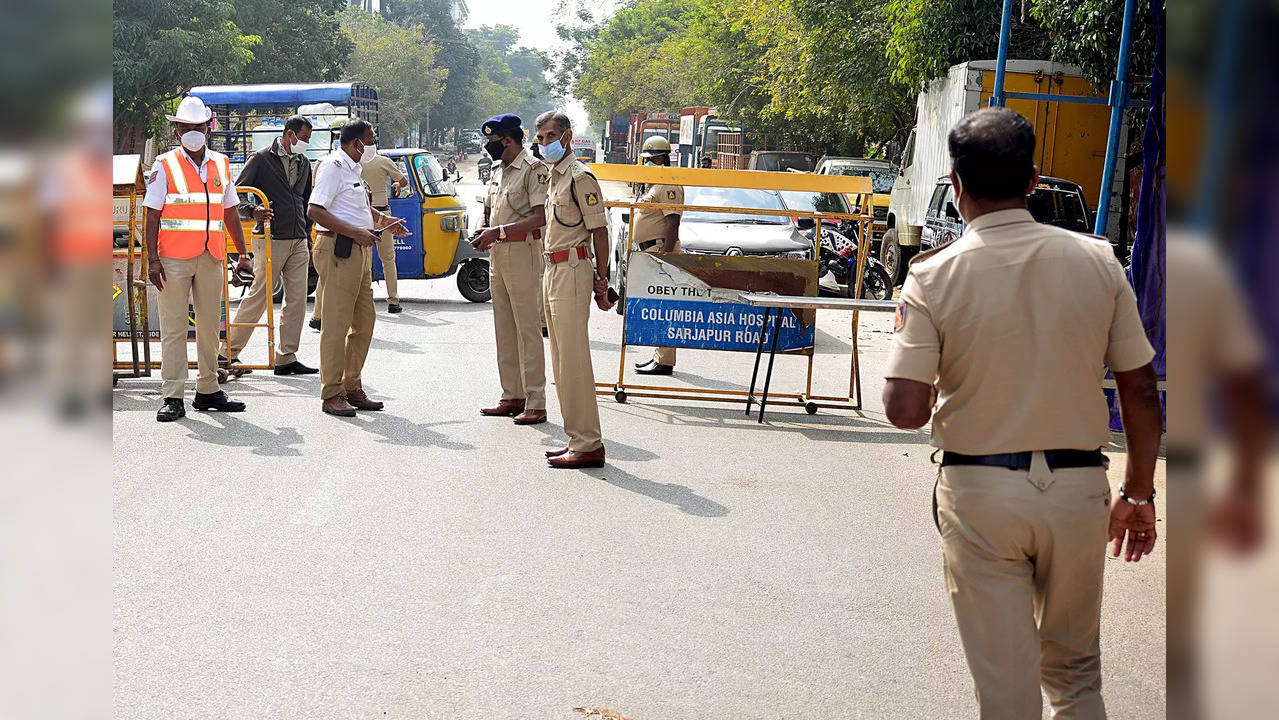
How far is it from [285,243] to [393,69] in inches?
2355

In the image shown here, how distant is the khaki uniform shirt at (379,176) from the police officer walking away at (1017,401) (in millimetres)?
11480

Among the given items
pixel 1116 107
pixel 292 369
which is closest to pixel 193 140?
pixel 292 369

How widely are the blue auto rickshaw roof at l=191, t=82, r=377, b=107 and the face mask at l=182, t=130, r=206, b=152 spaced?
15844mm

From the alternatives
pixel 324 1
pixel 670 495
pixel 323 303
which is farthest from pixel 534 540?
pixel 324 1

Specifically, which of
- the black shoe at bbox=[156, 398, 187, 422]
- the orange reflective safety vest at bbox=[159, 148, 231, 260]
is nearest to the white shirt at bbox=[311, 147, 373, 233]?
the orange reflective safety vest at bbox=[159, 148, 231, 260]

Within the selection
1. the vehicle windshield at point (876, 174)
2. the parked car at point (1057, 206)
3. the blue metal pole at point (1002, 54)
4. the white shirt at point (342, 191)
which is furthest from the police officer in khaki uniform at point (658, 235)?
the vehicle windshield at point (876, 174)

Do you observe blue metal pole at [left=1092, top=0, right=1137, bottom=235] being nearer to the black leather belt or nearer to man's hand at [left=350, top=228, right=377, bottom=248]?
man's hand at [left=350, top=228, right=377, bottom=248]

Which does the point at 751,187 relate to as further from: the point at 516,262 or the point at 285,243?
the point at 285,243

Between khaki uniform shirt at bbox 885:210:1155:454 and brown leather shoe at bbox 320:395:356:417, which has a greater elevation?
khaki uniform shirt at bbox 885:210:1155:454

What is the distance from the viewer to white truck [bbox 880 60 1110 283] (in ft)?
56.6

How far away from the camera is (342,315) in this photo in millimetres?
8953
